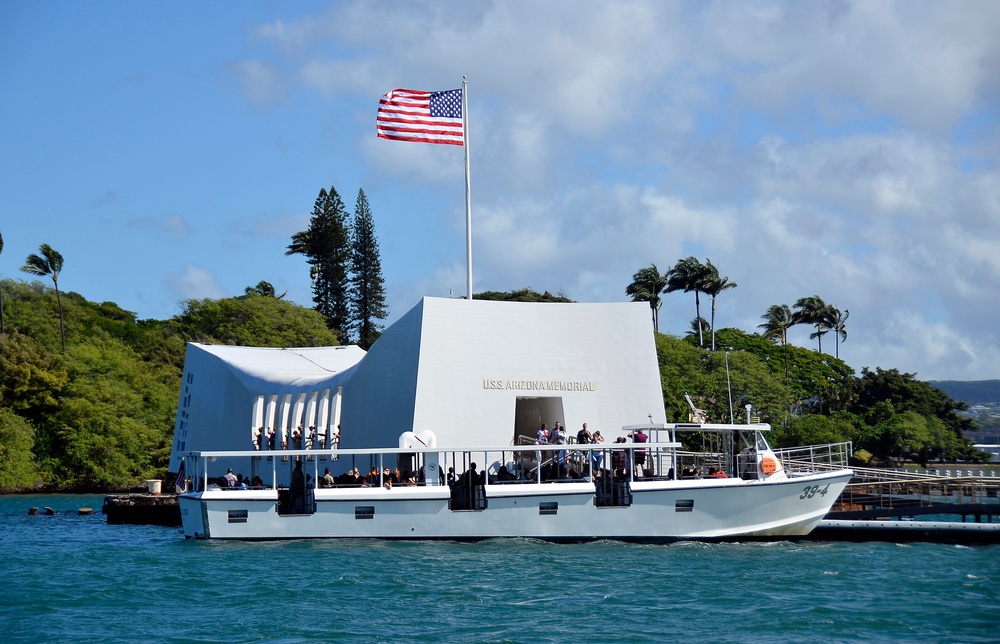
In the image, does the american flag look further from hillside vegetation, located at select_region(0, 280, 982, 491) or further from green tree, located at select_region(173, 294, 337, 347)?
green tree, located at select_region(173, 294, 337, 347)

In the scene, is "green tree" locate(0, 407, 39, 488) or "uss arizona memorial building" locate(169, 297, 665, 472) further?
"green tree" locate(0, 407, 39, 488)

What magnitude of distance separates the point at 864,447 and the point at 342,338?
113 ft

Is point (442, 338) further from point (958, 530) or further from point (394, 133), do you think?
point (958, 530)

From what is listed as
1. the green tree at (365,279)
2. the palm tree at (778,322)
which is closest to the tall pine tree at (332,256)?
the green tree at (365,279)

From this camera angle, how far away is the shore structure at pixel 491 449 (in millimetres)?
25547

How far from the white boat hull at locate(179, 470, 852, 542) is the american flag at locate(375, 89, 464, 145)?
32.7ft

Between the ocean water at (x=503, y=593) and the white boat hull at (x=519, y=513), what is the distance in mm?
493

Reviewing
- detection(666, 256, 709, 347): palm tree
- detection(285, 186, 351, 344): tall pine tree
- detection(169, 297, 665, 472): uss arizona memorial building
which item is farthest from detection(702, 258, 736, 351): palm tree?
detection(169, 297, 665, 472): uss arizona memorial building

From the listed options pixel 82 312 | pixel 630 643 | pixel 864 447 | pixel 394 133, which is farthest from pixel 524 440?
pixel 82 312

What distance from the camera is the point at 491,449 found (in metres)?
25.7

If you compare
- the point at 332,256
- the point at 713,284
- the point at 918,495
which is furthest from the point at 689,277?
the point at 918,495

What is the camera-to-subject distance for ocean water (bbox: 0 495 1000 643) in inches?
645

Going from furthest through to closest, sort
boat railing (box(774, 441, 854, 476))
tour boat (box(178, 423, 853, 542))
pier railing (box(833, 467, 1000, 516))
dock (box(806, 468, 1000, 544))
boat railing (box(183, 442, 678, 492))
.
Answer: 1. pier railing (box(833, 467, 1000, 516))
2. dock (box(806, 468, 1000, 544))
3. boat railing (box(774, 441, 854, 476))
4. tour boat (box(178, 423, 853, 542))
5. boat railing (box(183, 442, 678, 492))

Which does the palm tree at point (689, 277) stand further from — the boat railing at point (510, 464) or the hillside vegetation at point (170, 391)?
the boat railing at point (510, 464)
